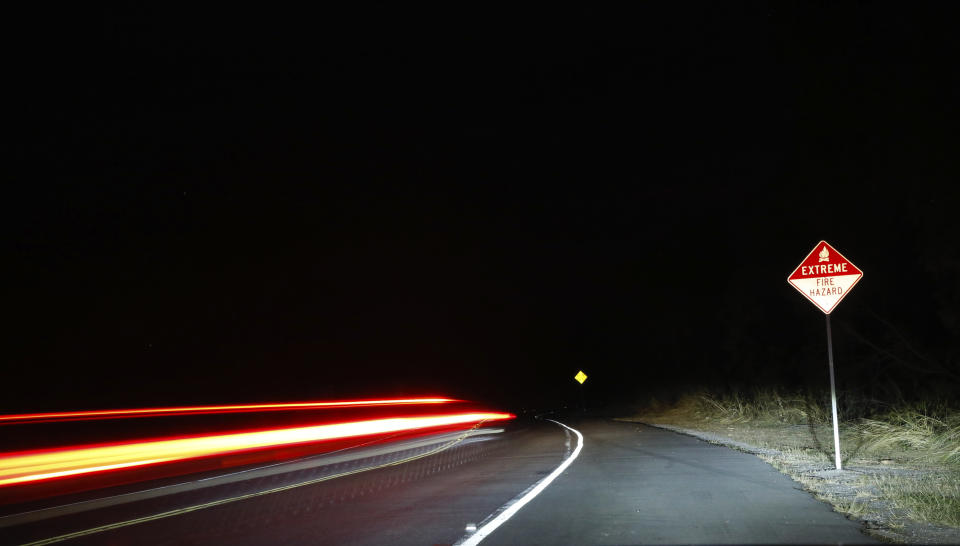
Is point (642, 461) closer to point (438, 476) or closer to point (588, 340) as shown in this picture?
point (438, 476)

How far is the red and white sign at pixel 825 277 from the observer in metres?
Result: 12.7

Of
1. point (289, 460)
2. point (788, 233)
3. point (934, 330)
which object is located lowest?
point (289, 460)

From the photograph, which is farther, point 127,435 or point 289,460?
point 127,435

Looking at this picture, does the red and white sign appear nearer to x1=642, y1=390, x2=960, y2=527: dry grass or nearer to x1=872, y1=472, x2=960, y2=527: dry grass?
x1=642, y1=390, x2=960, y2=527: dry grass

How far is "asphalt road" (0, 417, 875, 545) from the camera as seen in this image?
837 cm

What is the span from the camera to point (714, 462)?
14797 mm

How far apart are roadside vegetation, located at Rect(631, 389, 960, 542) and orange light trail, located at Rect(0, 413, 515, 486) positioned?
44.6ft

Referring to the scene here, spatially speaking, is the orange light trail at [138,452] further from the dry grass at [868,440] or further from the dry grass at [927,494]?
the dry grass at [927,494]

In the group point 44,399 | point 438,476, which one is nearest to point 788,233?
point 438,476

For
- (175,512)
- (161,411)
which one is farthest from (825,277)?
(161,411)

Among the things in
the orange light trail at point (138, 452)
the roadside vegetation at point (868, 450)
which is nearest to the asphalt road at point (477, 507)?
the roadside vegetation at point (868, 450)

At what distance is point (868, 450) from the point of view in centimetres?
1500

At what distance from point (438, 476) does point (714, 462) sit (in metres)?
5.36

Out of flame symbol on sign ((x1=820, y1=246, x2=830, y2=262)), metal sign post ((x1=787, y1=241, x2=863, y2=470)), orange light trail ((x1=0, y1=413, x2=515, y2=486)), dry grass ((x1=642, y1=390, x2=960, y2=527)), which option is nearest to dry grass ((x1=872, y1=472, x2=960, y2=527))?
dry grass ((x1=642, y1=390, x2=960, y2=527))
